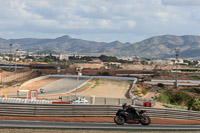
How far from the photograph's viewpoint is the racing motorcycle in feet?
85.0

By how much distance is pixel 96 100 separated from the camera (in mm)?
50969

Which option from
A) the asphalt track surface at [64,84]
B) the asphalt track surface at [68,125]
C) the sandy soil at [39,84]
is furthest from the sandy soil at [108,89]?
the asphalt track surface at [68,125]

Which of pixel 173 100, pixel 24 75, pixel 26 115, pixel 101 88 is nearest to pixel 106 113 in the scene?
pixel 26 115

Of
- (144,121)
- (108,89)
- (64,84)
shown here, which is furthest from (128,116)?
(64,84)

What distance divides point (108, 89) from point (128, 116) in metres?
67.1

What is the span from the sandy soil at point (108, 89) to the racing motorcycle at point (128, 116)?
51698 mm

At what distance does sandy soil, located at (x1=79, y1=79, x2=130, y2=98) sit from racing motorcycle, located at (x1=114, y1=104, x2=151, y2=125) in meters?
51.7

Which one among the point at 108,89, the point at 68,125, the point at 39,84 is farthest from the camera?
the point at 39,84

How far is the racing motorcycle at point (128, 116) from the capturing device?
2590cm

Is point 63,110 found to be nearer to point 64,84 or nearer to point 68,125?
point 68,125

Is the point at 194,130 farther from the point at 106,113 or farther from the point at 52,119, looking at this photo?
the point at 52,119

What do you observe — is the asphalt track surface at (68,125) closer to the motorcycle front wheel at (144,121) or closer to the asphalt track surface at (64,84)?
the motorcycle front wheel at (144,121)

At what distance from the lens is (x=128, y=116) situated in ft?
85.3

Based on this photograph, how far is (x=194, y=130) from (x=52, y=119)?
1137 centimetres
